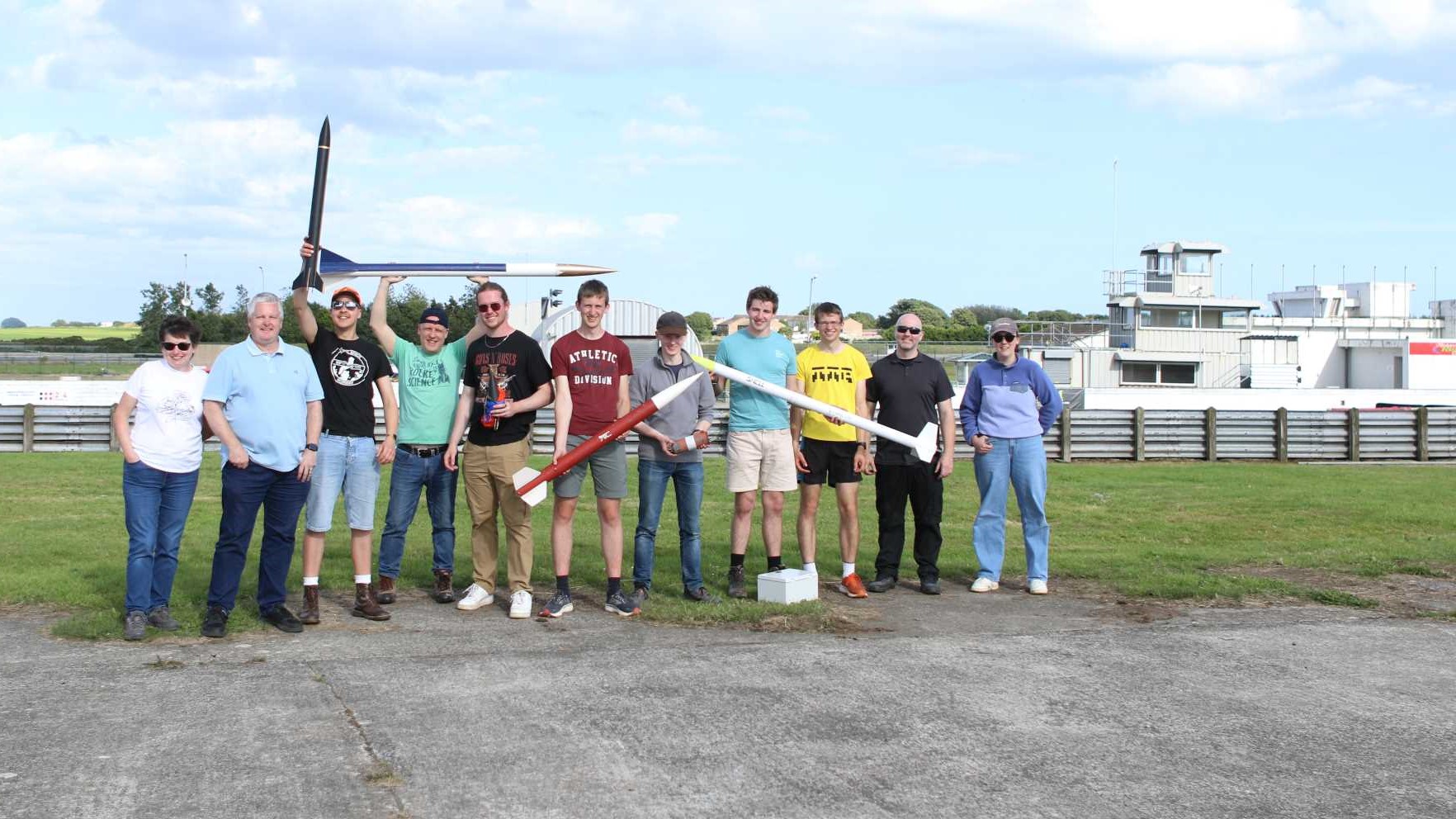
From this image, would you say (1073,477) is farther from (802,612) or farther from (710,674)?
(710,674)

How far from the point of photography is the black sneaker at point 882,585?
9344 millimetres

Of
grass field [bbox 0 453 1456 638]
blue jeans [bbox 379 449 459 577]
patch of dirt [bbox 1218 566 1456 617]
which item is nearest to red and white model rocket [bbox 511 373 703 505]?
blue jeans [bbox 379 449 459 577]

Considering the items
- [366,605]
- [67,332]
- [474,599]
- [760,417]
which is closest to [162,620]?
[366,605]

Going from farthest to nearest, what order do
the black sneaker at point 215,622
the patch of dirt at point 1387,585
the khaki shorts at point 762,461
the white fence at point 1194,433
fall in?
the white fence at point 1194,433, the khaki shorts at point 762,461, the patch of dirt at point 1387,585, the black sneaker at point 215,622

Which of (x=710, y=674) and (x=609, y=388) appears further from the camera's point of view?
(x=609, y=388)

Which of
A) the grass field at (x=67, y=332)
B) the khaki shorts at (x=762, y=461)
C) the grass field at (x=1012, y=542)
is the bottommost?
the grass field at (x=1012, y=542)

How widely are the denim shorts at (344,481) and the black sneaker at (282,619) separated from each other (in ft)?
1.79

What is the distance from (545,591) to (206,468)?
13.2 metres

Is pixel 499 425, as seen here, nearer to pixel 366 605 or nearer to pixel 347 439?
pixel 347 439

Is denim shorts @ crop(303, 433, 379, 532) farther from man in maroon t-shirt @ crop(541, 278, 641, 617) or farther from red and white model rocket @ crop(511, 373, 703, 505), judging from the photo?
man in maroon t-shirt @ crop(541, 278, 641, 617)

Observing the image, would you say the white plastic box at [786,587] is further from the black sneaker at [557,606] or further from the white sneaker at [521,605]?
the white sneaker at [521,605]

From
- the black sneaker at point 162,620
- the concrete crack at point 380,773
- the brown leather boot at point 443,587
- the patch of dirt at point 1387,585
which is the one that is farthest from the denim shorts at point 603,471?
the patch of dirt at point 1387,585

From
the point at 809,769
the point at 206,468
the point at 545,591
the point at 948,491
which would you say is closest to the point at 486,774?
the point at 809,769

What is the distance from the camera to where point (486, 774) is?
491 centimetres
